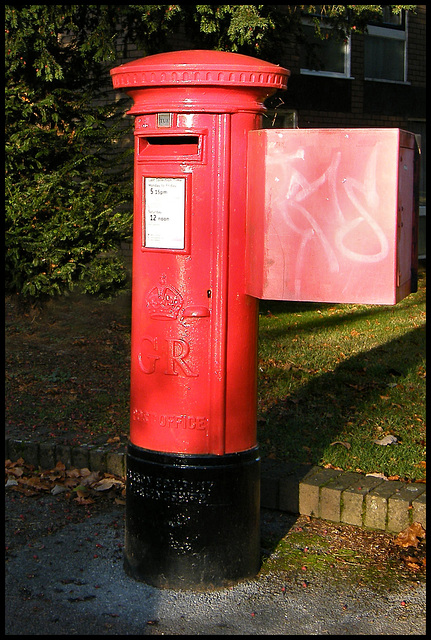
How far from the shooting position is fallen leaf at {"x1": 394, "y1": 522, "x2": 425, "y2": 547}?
4070 mm

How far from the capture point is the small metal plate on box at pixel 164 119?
11.4 ft

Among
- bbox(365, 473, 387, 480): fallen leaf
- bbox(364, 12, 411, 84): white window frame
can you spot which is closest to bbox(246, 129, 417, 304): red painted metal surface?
bbox(365, 473, 387, 480): fallen leaf

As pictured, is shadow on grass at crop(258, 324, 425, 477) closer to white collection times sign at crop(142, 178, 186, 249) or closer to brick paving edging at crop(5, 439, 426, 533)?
brick paving edging at crop(5, 439, 426, 533)

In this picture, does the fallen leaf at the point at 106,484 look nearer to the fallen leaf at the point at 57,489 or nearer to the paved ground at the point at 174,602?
the fallen leaf at the point at 57,489

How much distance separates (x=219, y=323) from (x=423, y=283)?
→ 404 inches

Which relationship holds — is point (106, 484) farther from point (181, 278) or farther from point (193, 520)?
point (181, 278)

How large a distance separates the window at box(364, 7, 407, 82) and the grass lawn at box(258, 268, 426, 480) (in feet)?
25.0

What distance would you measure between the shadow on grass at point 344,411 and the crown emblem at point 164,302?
1715 millimetres

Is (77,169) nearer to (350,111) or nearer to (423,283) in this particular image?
(423,283)

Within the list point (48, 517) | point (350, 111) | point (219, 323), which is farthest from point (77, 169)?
point (350, 111)

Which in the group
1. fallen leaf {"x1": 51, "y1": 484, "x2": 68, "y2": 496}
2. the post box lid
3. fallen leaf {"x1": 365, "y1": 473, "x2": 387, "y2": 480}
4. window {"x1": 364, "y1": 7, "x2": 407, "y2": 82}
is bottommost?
fallen leaf {"x1": 51, "y1": 484, "x2": 68, "y2": 496}

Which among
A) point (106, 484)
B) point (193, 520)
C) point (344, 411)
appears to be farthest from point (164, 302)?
point (344, 411)

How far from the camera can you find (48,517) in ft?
14.6

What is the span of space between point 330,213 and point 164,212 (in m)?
0.73
